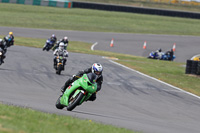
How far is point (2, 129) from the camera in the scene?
6328mm

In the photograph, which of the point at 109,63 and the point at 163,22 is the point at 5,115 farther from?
the point at 163,22

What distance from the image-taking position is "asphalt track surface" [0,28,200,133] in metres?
10.7

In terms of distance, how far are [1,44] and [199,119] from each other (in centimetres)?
1015

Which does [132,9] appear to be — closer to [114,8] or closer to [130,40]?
[114,8]

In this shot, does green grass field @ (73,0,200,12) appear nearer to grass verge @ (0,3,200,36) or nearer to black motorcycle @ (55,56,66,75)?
grass verge @ (0,3,200,36)

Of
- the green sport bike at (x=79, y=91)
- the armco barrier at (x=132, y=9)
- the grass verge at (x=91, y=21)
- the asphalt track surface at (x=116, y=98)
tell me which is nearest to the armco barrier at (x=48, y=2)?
the armco barrier at (x=132, y=9)

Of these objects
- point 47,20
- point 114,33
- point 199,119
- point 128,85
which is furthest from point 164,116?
point 47,20

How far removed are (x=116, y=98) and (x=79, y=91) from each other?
4357 mm

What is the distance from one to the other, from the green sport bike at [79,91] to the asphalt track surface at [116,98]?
11.8 inches

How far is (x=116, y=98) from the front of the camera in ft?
47.4

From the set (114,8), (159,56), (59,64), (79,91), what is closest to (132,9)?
(114,8)

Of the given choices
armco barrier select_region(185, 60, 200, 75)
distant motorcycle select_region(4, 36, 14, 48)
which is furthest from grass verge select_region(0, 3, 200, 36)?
armco barrier select_region(185, 60, 200, 75)

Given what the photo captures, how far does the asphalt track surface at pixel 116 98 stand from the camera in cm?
1068

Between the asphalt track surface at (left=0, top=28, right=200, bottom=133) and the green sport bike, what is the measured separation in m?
0.30
